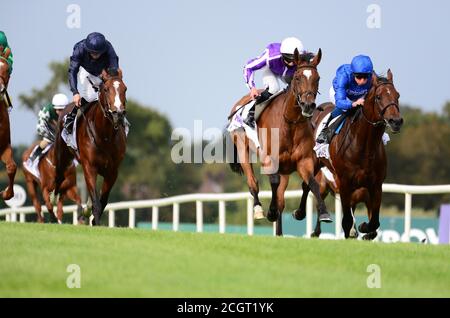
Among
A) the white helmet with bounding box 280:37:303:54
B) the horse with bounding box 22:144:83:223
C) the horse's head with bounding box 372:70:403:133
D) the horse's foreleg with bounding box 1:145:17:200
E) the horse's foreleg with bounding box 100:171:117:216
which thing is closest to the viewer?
the horse's head with bounding box 372:70:403:133

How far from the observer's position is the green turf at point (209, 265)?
873cm

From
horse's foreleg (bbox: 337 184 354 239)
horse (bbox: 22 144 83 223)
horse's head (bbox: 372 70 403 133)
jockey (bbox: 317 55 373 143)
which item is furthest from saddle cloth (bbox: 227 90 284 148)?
horse (bbox: 22 144 83 223)

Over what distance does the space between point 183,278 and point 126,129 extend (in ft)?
19.3

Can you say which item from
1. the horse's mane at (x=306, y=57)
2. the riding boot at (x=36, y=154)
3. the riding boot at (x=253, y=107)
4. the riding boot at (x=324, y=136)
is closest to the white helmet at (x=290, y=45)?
the horse's mane at (x=306, y=57)

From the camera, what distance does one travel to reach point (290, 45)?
44.5ft

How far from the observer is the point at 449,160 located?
50.2m

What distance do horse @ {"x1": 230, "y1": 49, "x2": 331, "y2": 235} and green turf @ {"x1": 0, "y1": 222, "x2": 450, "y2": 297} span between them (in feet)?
5.29

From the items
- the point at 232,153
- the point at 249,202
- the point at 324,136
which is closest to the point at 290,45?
the point at 324,136

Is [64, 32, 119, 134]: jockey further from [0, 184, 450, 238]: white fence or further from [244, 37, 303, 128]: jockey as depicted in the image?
[0, 184, 450, 238]: white fence

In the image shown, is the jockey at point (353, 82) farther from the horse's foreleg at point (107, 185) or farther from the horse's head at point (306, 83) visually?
the horse's foreleg at point (107, 185)

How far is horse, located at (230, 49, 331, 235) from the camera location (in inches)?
500

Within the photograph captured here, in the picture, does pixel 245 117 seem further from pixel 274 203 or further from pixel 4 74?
pixel 4 74

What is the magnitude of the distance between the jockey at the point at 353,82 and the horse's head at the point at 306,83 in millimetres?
371
